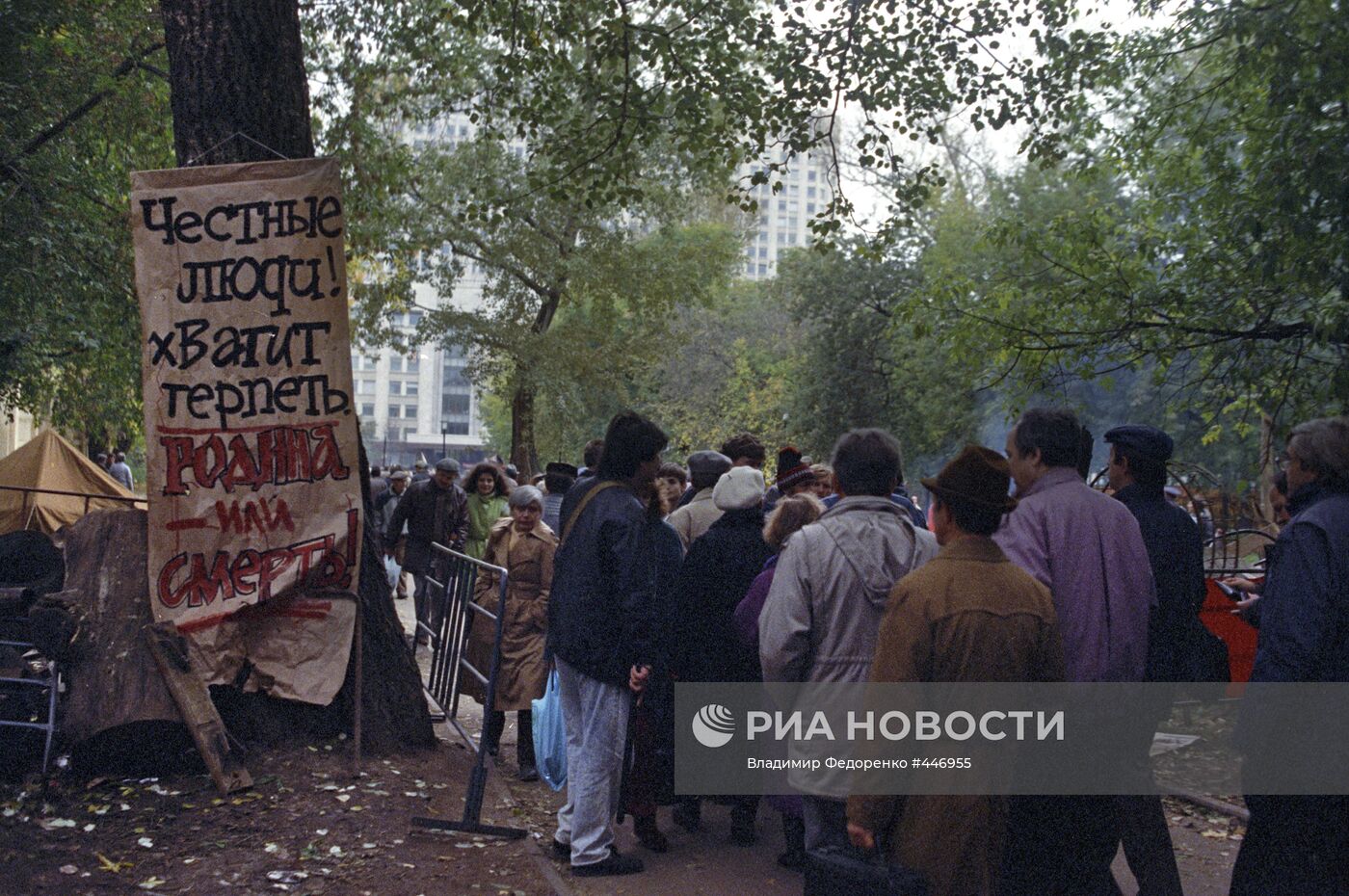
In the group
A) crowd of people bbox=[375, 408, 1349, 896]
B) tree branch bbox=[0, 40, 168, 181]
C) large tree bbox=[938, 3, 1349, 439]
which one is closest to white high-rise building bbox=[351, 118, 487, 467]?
tree branch bbox=[0, 40, 168, 181]

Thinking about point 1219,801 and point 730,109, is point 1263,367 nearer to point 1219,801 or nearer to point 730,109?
point 1219,801

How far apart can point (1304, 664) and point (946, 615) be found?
4.42ft

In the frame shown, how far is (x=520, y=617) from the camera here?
24.8 ft

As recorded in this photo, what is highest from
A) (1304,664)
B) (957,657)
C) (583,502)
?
(583,502)

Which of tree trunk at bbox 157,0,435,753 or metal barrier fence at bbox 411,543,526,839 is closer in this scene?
metal barrier fence at bbox 411,543,526,839

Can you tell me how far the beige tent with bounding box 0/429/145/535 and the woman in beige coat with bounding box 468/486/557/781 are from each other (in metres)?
9.59

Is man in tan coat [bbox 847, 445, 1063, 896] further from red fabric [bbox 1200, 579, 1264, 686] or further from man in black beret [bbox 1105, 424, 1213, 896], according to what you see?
red fabric [bbox 1200, 579, 1264, 686]

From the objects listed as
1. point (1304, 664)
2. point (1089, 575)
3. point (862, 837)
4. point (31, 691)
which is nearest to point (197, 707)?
point (31, 691)

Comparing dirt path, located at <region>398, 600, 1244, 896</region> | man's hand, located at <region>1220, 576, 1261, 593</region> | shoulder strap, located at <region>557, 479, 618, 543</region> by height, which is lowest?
dirt path, located at <region>398, 600, 1244, 896</region>

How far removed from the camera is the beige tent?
15727 mm

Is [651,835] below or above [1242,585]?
below

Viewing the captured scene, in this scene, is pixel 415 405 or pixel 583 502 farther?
pixel 415 405

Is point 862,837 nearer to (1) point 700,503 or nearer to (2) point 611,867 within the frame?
(2) point 611,867

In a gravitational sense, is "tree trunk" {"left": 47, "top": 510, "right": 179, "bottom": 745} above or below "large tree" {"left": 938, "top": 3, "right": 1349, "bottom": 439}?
below
